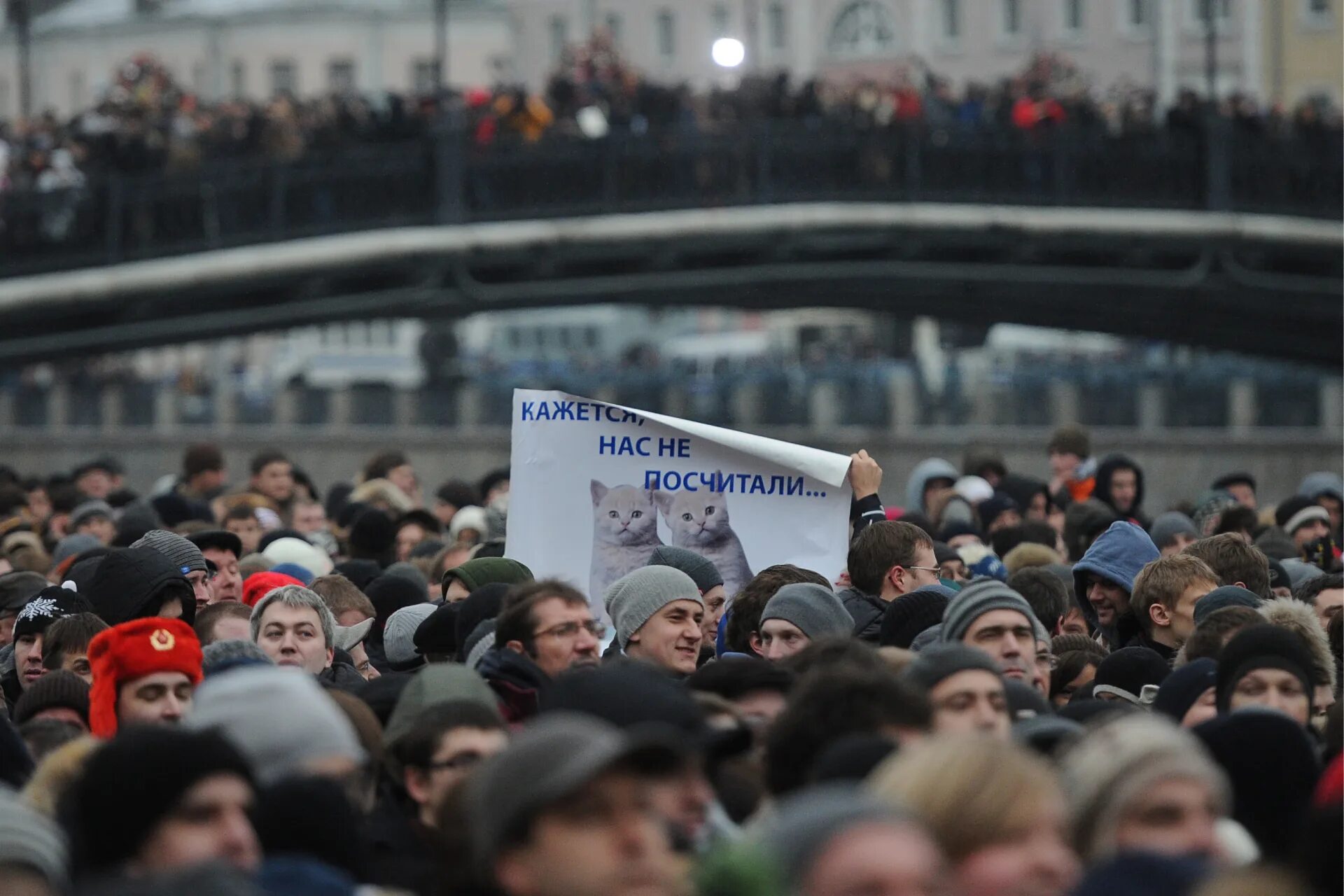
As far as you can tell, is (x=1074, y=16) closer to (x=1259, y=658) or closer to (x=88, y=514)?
(x=88, y=514)

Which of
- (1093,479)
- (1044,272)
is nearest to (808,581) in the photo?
(1093,479)

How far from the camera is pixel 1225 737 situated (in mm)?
5949

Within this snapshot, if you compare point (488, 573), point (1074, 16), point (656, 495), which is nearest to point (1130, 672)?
point (488, 573)

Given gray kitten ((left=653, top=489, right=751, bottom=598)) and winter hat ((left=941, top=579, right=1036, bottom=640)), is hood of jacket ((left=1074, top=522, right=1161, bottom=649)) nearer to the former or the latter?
gray kitten ((left=653, top=489, right=751, bottom=598))

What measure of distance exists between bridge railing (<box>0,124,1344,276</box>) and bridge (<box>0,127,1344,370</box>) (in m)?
0.03

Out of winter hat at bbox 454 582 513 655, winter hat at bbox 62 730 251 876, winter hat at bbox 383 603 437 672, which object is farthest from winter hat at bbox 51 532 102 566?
winter hat at bbox 62 730 251 876

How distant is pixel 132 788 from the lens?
15.3 ft

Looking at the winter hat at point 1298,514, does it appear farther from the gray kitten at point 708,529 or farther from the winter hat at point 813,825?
the winter hat at point 813,825

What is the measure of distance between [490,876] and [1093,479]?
10.7 meters

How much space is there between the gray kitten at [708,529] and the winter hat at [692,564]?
0.56 metres

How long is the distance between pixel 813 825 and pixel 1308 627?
11.3 feet

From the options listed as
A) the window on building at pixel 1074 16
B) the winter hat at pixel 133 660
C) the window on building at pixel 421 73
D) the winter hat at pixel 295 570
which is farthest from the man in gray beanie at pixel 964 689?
the window on building at pixel 421 73

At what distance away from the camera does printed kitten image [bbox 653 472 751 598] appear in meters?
9.81

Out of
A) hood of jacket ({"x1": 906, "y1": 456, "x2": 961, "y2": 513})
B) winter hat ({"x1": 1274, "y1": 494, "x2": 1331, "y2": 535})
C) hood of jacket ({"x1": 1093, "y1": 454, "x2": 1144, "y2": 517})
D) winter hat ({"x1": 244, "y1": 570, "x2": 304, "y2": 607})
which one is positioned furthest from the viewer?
hood of jacket ({"x1": 906, "y1": 456, "x2": 961, "y2": 513})
